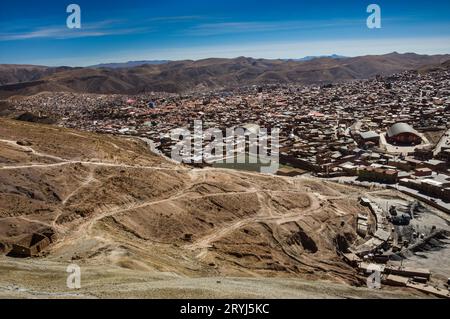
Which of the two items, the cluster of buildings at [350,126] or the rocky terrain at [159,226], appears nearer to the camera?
the rocky terrain at [159,226]

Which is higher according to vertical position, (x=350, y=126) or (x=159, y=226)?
(x=350, y=126)

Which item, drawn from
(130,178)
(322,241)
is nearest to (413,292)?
(322,241)

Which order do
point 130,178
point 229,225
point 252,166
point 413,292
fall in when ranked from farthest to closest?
1. point 252,166
2. point 130,178
3. point 229,225
4. point 413,292

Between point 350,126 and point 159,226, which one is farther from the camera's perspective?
point 350,126

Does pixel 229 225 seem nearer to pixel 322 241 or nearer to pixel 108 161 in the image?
pixel 322 241

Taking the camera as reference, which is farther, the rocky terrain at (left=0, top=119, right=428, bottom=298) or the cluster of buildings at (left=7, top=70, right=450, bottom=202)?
the cluster of buildings at (left=7, top=70, right=450, bottom=202)

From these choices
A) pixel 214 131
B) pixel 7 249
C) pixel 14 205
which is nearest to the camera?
pixel 7 249

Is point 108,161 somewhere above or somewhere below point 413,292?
above
